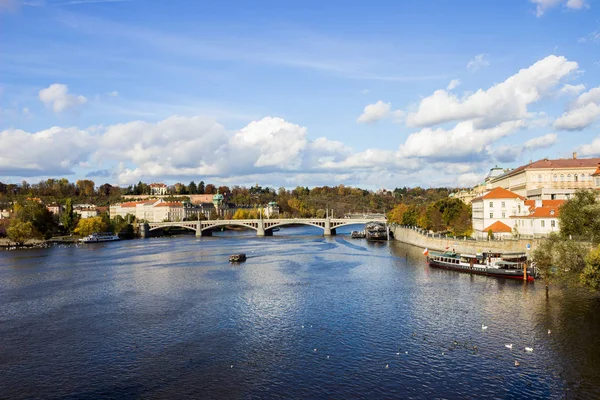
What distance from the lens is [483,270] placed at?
55.2 m

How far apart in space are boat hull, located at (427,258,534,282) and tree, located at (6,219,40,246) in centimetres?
8683

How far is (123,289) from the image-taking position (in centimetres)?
5141

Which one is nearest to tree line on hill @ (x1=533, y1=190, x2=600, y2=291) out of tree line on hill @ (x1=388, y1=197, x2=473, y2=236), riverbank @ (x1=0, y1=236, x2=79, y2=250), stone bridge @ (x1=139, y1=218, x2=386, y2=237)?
tree line on hill @ (x1=388, y1=197, x2=473, y2=236)

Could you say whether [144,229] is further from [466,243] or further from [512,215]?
[512,215]

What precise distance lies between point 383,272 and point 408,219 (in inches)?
2272

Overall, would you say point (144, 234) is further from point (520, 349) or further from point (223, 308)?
point (520, 349)

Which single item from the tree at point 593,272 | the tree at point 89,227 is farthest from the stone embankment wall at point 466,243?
the tree at point 89,227

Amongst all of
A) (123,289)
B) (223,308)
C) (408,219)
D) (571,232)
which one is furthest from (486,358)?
(408,219)

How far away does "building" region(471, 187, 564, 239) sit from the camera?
6259 cm

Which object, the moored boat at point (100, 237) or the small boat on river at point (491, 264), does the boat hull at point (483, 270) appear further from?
the moored boat at point (100, 237)

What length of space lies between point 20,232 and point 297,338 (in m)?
95.9

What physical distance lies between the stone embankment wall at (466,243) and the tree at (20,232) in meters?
79.8

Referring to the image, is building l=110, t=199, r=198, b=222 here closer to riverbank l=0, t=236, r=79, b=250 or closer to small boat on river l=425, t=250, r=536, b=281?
riverbank l=0, t=236, r=79, b=250

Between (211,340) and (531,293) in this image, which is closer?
(211,340)
